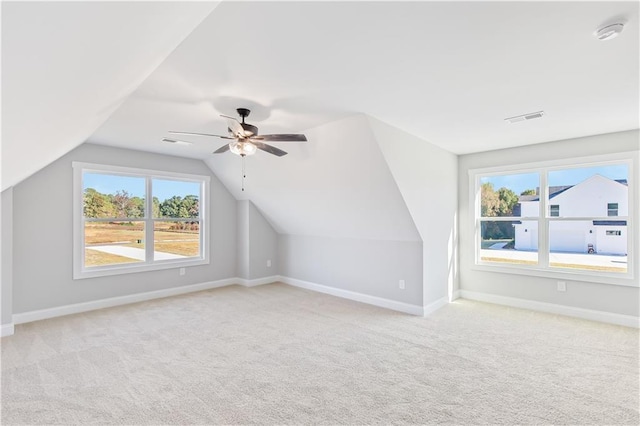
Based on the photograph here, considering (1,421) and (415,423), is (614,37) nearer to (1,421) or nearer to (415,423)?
(415,423)

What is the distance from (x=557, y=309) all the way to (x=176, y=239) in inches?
238

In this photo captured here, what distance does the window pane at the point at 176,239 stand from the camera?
545 cm

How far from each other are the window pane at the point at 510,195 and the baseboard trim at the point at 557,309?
4.20ft

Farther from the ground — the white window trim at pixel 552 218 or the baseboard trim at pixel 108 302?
the white window trim at pixel 552 218

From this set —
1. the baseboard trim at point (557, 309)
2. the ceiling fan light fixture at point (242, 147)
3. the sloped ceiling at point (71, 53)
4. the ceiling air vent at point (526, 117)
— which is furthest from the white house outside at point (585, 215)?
the sloped ceiling at point (71, 53)

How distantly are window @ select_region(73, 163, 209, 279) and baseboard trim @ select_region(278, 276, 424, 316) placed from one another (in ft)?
5.87

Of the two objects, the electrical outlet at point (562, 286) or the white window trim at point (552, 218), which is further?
the electrical outlet at point (562, 286)

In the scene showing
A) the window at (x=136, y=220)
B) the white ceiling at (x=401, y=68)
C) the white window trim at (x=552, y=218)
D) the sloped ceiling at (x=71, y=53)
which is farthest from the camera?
the window at (x=136, y=220)

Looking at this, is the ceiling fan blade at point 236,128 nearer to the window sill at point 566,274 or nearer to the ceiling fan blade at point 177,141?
the ceiling fan blade at point 177,141

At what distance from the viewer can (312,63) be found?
2230mm

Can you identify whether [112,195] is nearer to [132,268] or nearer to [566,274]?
[132,268]

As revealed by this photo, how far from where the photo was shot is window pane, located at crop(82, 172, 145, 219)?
4719 mm

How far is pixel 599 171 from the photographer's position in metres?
4.20

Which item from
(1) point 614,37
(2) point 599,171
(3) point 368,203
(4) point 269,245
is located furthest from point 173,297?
(2) point 599,171
